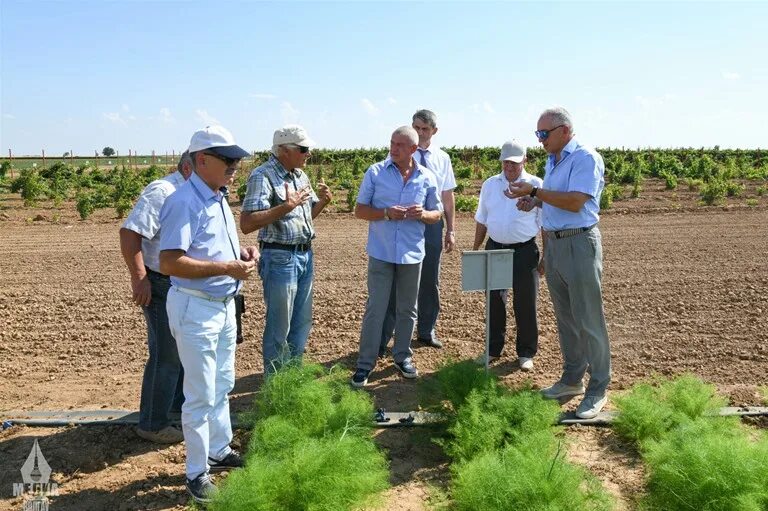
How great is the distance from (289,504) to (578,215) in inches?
115

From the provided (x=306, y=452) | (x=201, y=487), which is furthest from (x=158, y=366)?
(x=306, y=452)

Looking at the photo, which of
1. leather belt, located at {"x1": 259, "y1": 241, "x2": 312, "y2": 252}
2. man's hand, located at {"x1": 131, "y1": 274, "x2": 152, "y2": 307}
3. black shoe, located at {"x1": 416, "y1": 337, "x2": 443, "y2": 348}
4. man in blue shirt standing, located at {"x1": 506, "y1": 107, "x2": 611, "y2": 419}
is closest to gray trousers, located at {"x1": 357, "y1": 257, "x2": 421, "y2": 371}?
leather belt, located at {"x1": 259, "y1": 241, "x2": 312, "y2": 252}

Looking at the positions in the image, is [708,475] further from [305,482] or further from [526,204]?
[526,204]

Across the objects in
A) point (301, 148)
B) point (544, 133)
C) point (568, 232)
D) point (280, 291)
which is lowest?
point (280, 291)

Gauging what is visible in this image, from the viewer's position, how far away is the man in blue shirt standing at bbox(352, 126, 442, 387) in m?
5.59

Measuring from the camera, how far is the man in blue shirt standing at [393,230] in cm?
559

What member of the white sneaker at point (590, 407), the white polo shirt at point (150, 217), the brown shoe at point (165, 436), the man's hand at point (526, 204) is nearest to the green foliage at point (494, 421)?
the white sneaker at point (590, 407)

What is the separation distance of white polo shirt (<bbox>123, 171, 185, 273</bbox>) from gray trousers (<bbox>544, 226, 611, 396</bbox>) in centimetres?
281

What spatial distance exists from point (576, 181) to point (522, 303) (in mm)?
1694

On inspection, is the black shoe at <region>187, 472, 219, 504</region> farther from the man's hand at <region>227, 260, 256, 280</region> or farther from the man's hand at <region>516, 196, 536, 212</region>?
the man's hand at <region>516, 196, 536, 212</region>

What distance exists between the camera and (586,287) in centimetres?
502

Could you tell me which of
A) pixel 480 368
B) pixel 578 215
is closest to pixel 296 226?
pixel 480 368

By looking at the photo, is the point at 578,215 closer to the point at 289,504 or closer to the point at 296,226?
the point at 296,226

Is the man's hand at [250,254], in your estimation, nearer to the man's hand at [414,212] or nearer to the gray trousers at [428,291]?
the man's hand at [414,212]
